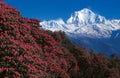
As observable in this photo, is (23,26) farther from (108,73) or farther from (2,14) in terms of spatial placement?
(108,73)

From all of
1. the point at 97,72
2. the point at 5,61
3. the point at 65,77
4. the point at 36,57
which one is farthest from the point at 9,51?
the point at 97,72

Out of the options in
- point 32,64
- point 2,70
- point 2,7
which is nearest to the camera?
point 2,70

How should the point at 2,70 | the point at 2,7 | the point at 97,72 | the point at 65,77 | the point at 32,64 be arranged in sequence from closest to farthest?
1. the point at 2,70
2. the point at 32,64
3. the point at 2,7
4. the point at 65,77
5. the point at 97,72

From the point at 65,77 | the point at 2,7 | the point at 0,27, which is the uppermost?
the point at 2,7

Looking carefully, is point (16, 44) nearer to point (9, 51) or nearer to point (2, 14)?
point (9, 51)

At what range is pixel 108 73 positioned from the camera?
1861 inches

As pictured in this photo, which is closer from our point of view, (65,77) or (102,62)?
(65,77)

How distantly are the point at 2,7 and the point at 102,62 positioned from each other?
84.0ft

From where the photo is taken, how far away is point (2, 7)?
952 inches

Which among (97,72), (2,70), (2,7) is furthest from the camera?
(97,72)

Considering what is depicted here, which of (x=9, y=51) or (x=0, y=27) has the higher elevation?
(x=0, y=27)

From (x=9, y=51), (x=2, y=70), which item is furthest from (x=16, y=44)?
(x=2, y=70)

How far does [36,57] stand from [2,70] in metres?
2.84

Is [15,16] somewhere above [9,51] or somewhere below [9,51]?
above
